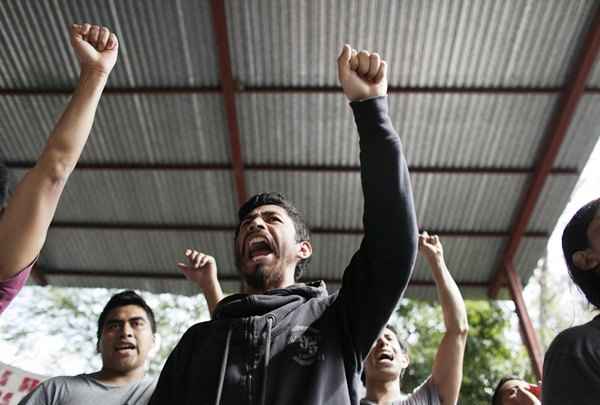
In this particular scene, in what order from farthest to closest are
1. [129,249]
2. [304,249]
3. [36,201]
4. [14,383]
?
[129,249]
[14,383]
[304,249]
[36,201]

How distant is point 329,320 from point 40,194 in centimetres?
77

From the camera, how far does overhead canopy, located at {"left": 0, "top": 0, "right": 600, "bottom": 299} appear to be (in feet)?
21.1

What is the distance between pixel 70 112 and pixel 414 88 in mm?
5774

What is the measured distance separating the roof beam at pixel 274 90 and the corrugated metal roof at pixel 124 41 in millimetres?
59


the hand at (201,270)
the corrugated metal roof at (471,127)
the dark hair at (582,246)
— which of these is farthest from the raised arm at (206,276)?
the corrugated metal roof at (471,127)

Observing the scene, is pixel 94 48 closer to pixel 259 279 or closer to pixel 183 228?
pixel 259 279

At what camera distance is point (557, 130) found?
7145 millimetres

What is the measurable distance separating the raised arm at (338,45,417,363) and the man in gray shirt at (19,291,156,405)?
1.35 metres

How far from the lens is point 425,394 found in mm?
2758

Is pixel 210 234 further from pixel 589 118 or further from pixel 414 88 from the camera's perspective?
pixel 589 118

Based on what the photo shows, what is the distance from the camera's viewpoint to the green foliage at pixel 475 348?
38.1ft

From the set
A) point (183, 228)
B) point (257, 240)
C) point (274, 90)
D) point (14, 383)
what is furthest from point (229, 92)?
point (257, 240)

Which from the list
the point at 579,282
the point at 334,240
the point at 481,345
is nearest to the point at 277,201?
the point at 579,282

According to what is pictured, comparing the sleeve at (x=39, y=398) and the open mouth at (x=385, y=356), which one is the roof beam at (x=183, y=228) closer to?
the open mouth at (x=385, y=356)
